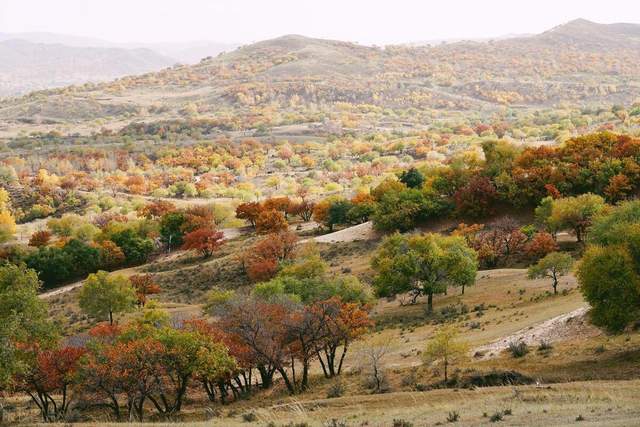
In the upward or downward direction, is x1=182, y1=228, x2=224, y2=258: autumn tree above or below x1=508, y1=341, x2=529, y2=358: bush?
below

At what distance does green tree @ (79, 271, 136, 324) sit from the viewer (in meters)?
57.3

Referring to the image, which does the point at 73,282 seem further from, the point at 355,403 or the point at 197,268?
the point at 355,403

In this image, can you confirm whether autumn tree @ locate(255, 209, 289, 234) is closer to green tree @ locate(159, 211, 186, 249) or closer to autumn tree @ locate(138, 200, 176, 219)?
green tree @ locate(159, 211, 186, 249)

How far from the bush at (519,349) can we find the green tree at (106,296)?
117ft

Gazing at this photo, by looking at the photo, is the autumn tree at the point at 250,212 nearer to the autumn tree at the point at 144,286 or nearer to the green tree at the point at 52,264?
the green tree at the point at 52,264

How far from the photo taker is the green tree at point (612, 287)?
2967cm

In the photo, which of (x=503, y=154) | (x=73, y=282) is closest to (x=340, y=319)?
(x=503, y=154)

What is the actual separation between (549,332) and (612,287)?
5607mm

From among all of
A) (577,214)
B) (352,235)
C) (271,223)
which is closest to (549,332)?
(577,214)

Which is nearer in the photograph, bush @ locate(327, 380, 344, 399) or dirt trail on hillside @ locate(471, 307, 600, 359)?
bush @ locate(327, 380, 344, 399)

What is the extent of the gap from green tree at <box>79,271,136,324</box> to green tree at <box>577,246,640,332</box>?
39288mm

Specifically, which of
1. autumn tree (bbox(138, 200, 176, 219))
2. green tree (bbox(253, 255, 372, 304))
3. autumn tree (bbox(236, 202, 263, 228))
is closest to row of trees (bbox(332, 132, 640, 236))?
autumn tree (bbox(236, 202, 263, 228))

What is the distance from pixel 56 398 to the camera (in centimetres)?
3834

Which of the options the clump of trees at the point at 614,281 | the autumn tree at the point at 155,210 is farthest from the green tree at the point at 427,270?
the autumn tree at the point at 155,210
